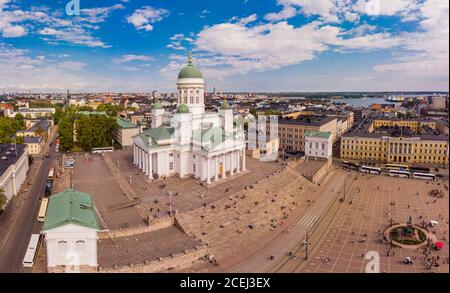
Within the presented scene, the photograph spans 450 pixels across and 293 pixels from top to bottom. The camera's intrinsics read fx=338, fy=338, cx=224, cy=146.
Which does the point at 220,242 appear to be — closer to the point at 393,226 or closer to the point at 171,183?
the point at 171,183

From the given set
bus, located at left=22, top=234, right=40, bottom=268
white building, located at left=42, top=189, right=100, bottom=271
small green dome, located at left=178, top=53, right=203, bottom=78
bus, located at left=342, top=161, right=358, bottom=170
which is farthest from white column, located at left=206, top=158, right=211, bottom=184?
bus, located at left=342, top=161, right=358, bottom=170

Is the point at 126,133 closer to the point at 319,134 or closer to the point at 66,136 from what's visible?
the point at 66,136

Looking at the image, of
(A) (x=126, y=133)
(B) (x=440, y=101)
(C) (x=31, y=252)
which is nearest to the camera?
(C) (x=31, y=252)

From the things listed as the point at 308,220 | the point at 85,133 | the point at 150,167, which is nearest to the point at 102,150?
the point at 85,133

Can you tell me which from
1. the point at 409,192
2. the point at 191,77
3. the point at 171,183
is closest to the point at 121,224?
the point at 171,183

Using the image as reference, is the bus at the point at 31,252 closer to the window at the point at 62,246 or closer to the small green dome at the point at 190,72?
the window at the point at 62,246

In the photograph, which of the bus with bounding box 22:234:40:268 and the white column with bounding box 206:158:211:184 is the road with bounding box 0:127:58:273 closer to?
the bus with bounding box 22:234:40:268

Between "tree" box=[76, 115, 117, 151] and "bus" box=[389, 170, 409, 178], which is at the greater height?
"tree" box=[76, 115, 117, 151]

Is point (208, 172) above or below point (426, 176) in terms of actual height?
above
